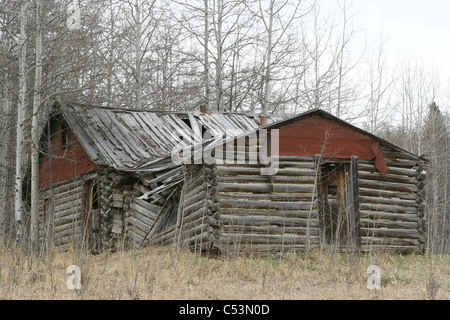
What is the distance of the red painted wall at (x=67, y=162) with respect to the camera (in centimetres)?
1777

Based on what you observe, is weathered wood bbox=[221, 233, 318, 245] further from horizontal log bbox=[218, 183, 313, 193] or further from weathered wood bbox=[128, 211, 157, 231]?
weathered wood bbox=[128, 211, 157, 231]

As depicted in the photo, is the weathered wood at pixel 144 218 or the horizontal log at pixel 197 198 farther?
the weathered wood at pixel 144 218

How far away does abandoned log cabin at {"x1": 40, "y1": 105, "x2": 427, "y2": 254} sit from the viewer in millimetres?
13297

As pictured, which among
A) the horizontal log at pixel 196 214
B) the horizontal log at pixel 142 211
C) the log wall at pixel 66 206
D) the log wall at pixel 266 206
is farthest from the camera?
the log wall at pixel 66 206

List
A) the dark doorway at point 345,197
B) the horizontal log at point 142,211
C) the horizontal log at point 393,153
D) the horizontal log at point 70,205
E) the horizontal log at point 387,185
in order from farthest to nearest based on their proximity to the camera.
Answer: the horizontal log at point 70,205, the horizontal log at point 142,211, the horizontal log at point 393,153, the horizontal log at point 387,185, the dark doorway at point 345,197

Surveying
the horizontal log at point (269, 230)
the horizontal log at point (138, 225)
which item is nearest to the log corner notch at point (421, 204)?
the horizontal log at point (269, 230)

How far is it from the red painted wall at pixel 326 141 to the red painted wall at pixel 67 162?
20.0ft

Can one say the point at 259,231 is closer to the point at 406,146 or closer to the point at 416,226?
the point at 416,226

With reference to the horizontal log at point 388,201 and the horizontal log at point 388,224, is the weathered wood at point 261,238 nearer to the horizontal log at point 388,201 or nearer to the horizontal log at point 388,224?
the horizontal log at point 388,224

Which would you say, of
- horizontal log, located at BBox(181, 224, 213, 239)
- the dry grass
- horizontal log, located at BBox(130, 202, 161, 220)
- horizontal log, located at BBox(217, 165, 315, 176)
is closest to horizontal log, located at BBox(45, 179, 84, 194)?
horizontal log, located at BBox(130, 202, 161, 220)

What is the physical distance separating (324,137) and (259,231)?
118 inches

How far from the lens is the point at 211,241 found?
1280cm
